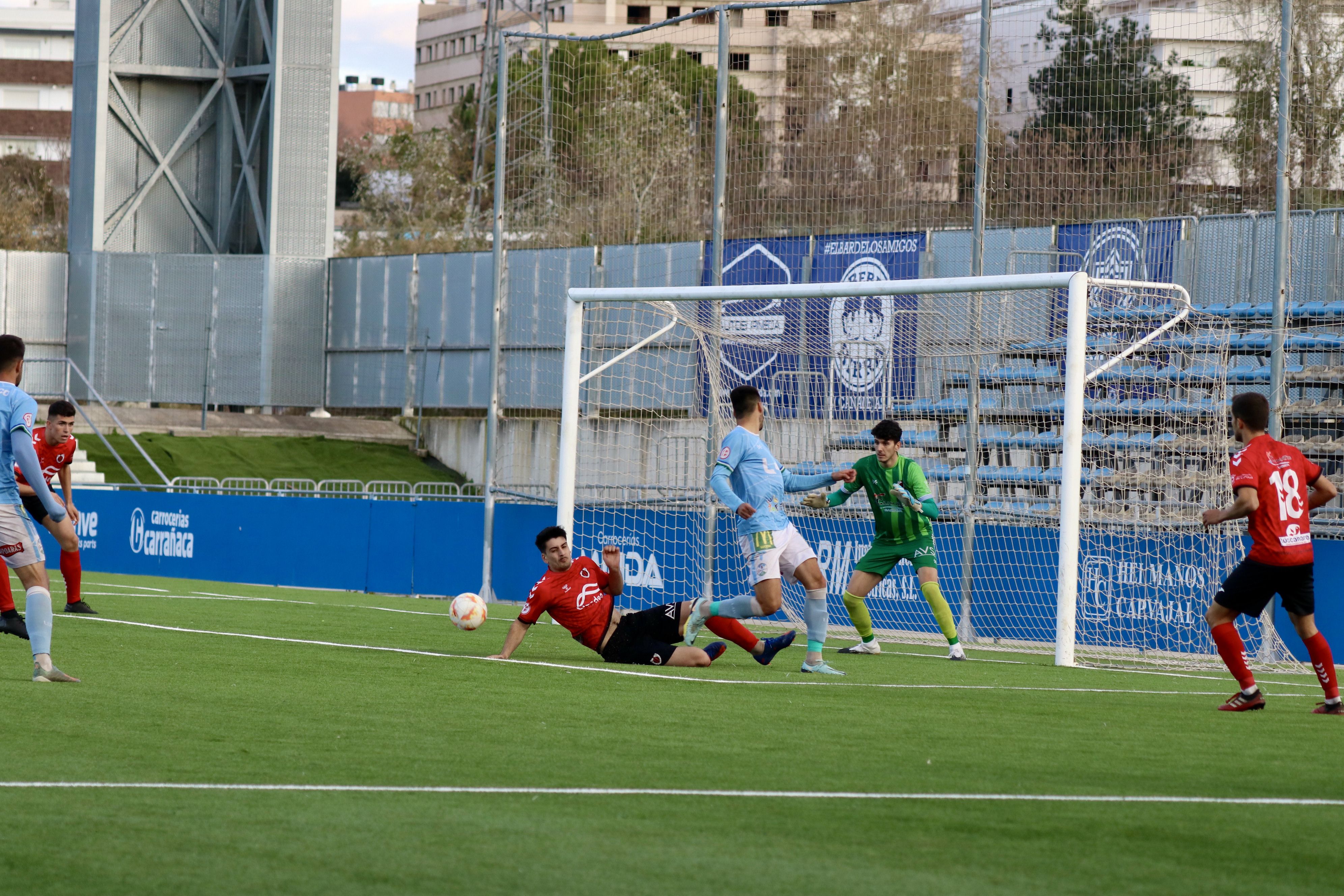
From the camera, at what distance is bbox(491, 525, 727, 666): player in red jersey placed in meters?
11.7

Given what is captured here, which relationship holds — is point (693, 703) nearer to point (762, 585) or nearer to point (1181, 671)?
point (762, 585)

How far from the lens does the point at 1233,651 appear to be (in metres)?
10.2

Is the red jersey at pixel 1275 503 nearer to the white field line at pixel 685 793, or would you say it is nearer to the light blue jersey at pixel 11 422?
the white field line at pixel 685 793

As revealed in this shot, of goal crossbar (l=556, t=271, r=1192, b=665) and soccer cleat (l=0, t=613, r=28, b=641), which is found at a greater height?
goal crossbar (l=556, t=271, r=1192, b=665)

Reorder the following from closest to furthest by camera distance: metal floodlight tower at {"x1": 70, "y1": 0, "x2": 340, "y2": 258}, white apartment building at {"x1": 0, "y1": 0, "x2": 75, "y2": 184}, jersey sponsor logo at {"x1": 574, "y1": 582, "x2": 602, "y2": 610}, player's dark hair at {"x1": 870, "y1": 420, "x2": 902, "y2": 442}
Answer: jersey sponsor logo at {"x1": 574, "y1": 582, "x2": 602, "y2": 610}, player's dark hair at {"x1": 870, "y1": 420, "x2": 902, "y2": 442}, metal floodlight tower at {"x1": 70, "y1": 0, "x2": 340, "y2": 258}, white apartment building at {"x1": 0, "y1": 0, "x2": 75, "y2": 184}

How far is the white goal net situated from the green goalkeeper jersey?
1191 millimetres

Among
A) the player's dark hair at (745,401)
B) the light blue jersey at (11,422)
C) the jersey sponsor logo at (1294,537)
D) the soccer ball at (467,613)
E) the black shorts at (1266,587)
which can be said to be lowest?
the soccer ball at (467,613)

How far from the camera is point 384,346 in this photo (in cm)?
3875

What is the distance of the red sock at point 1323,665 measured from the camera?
32.7ft

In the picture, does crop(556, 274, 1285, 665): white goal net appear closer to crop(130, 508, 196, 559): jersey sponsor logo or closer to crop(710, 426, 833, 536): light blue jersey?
crop(710, 426, 833, 536): light blue jersey

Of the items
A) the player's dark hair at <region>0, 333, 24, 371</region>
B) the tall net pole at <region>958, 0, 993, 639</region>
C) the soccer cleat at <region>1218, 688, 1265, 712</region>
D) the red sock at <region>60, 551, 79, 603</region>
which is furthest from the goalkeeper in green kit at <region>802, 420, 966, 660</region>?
the red sock at <region>60, 551, 79, 603</region>

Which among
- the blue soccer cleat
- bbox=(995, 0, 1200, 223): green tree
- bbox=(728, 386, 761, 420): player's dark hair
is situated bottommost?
the blue soccer cleat

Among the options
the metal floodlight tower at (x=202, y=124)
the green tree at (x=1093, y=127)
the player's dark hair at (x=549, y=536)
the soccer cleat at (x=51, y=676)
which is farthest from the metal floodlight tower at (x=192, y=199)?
the soccer cleat at (x=51, y=676)

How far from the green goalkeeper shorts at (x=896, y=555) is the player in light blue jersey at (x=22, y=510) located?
665cm
